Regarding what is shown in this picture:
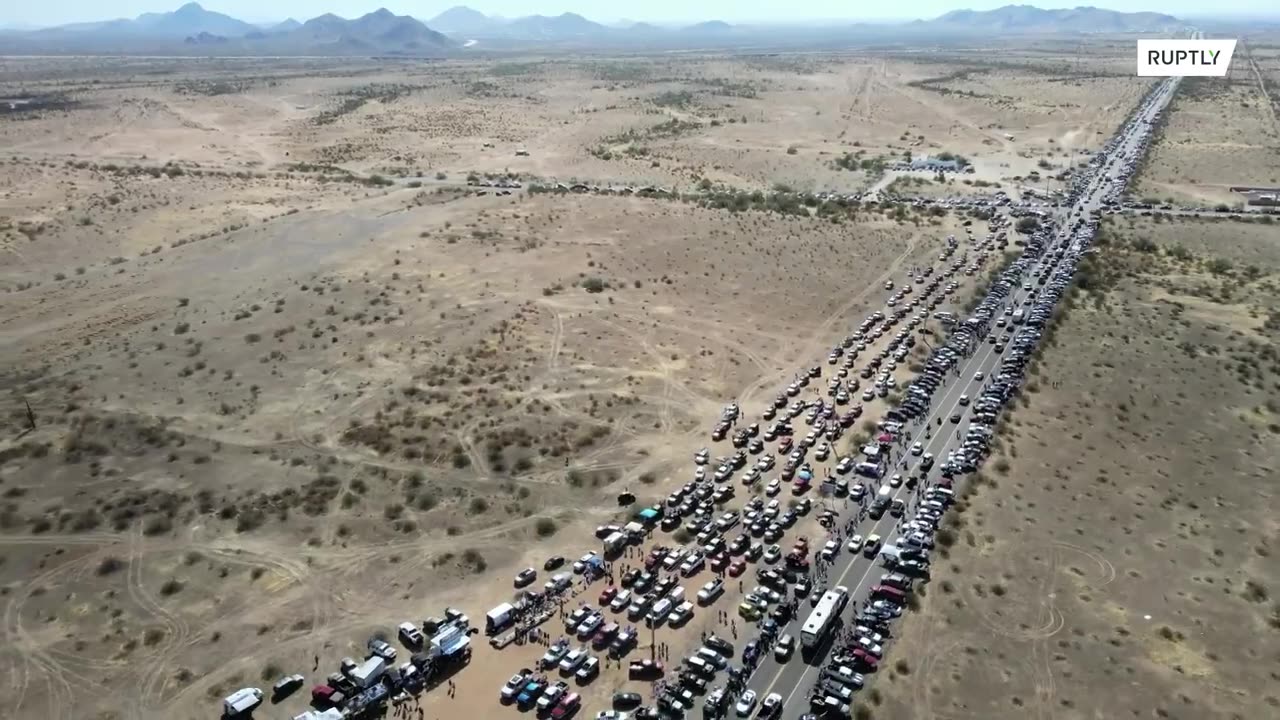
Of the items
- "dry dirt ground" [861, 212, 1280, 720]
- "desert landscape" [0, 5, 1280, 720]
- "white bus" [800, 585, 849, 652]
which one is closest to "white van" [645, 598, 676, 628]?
"desert landscape" [0, 5, 1280, 720]

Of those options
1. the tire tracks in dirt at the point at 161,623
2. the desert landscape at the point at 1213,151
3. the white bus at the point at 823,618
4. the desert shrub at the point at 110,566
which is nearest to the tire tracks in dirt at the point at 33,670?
the tire tracks in dirt at the point at 161,623

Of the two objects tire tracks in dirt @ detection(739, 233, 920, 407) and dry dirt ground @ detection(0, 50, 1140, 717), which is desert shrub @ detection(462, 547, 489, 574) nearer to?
dry dirt ground @ detection(0, 50, 1140, 717)

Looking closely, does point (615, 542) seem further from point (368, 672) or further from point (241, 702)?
point (241, 702)

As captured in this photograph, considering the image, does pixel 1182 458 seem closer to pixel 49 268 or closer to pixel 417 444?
pixel 417 444

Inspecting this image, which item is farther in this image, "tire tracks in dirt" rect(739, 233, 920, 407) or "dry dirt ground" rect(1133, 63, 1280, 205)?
"dry dirt ground" rect(1133, 63, 1280, 205)

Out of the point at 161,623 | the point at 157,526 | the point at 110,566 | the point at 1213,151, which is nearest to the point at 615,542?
the point at 161,623

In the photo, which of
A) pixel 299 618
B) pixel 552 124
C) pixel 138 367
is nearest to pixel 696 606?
pixel 299 618

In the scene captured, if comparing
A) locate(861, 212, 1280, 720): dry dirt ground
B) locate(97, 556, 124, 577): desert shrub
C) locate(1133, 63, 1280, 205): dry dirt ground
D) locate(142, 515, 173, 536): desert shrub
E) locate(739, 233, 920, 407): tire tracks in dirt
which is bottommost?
locate(861, 212, 1280, 720): dry dirt ground
